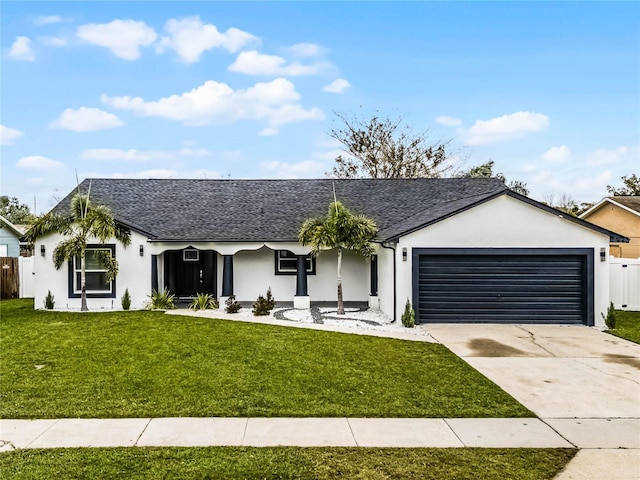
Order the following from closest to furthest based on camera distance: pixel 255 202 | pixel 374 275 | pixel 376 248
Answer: pixel 376 248 → pixel 374 275 → pixel 255 202

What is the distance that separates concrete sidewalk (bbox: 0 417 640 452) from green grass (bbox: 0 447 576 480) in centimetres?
19

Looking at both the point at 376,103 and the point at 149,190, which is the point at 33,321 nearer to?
the point at 149,190

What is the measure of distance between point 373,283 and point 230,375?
881 cm

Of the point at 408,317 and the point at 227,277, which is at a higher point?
the point at 227,277

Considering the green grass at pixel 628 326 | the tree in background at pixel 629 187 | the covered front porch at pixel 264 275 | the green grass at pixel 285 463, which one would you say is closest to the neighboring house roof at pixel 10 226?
the covered front porch at pixel 264 275

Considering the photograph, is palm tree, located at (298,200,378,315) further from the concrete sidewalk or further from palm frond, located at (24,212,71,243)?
the concrete sidewalk

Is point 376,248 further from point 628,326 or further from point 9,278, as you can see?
point 9,278

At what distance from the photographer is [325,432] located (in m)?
5.32

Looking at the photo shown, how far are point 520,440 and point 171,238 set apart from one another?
41.5 ft

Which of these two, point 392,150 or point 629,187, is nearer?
point 392,150

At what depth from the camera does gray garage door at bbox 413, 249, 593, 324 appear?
1278cm

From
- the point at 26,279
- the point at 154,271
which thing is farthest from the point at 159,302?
the point at 26,279

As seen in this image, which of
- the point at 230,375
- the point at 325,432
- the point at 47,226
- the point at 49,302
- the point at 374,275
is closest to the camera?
the point at 325,432

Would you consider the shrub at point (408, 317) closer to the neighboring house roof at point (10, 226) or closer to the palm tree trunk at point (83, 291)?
the palm tree trunk at point (83, 291)
